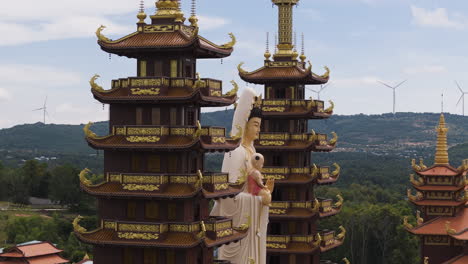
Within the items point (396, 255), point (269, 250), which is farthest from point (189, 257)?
point (396, 255)

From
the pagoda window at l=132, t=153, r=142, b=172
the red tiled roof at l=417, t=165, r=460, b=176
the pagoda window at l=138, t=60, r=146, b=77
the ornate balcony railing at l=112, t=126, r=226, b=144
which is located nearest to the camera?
the ornate balcony railing at l=112, t=126, r=226, b=144

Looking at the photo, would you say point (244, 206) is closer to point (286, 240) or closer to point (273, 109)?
point (286, 240)

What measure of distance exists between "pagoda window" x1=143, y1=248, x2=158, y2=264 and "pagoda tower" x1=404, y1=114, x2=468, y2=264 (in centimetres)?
2644

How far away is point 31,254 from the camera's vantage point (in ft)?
216

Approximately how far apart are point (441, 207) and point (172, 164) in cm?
3048

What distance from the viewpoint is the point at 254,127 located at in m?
49.6

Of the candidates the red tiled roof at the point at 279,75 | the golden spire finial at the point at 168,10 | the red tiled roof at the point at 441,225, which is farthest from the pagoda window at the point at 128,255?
the red tiled roof at the point at 441,225

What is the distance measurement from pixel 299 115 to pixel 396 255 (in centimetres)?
3508

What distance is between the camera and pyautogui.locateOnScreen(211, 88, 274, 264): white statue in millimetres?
47562

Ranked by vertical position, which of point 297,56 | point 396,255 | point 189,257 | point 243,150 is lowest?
point 396,255

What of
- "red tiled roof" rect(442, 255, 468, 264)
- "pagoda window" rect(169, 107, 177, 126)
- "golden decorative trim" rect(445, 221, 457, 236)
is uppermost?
"pagoda window" rect(169, 107, 177, 126)

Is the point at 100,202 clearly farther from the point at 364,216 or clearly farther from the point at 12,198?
the point at 12,198

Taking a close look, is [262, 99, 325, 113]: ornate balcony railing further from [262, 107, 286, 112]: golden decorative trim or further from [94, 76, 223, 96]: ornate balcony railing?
[94, 76, 223, 96]: ornate balcony railing

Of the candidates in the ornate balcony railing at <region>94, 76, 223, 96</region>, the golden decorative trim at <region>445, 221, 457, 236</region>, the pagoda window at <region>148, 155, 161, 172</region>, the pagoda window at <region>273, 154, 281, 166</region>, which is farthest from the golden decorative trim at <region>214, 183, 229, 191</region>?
the golden decorative trim at <region>445, 221, 457, 236</region>
